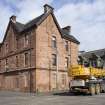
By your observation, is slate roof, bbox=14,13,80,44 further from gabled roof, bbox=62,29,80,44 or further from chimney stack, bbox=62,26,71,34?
chimney stack, bbox=62,26,71,34

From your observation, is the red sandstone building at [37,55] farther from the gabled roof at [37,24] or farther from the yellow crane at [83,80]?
the yellow crane at [83,80]

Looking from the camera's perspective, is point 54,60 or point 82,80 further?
point 54,60

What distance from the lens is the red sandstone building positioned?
41.2 meters

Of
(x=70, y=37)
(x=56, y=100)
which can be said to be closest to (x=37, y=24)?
(x=70, y=37)

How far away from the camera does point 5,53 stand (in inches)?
1975

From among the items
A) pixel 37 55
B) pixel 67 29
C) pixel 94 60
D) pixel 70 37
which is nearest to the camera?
pixel 37 55

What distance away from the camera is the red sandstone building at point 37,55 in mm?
41156

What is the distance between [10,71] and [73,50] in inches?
485

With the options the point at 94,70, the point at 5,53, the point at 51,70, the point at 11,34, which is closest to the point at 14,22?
the point at 11,34

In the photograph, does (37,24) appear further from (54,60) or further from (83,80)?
(83,80)

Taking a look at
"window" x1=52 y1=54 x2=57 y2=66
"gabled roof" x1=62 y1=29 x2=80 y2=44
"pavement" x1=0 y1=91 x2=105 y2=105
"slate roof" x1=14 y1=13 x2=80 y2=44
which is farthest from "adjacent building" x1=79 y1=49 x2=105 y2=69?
"pavement" x1=0 y1=91 x2=105 y2=105

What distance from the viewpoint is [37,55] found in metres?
40.9

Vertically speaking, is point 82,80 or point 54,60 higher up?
point 54,60

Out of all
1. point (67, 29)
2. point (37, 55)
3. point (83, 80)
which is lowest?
point (83, 80)
